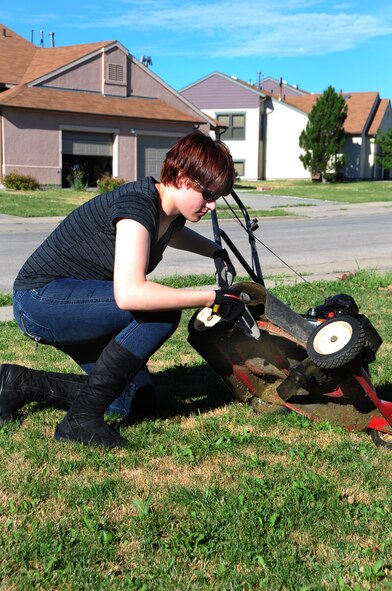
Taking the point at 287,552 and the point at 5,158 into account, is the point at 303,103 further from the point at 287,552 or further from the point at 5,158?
the point at 287,552

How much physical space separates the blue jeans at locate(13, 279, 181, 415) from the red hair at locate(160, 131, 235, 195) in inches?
24.9

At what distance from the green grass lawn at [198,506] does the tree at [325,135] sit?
41.7 metres

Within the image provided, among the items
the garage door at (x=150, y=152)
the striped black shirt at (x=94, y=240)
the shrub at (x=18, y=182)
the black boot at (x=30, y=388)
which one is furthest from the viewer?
the garage door at (x=150, y=152)

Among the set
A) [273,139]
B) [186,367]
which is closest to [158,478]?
[186,367]

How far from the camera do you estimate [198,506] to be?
289cm

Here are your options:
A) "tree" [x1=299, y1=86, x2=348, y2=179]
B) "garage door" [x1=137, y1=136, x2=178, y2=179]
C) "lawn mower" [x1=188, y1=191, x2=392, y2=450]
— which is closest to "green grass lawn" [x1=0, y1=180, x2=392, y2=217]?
"garage door" [x1=137, y1=136, x2=178, y2=179]

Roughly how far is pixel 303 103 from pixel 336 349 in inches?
1998

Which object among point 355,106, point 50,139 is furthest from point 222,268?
point 355,106

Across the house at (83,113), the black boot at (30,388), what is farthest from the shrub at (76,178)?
the black boot at (30,388)

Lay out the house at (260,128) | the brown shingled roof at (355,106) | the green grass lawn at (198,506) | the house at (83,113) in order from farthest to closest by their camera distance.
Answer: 1. the brown shingled roof at (355,106)
2. the house at (260,128)
3. the house at (83,113)
4. the green grass lawn at (198,506)

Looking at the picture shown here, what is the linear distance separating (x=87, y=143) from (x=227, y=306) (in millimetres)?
28744

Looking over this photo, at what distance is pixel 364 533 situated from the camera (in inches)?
106

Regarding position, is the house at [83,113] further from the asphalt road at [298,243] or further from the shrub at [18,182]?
the asphalt road at [298,243]

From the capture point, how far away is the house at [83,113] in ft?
94.9
